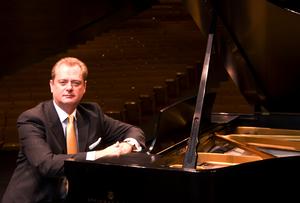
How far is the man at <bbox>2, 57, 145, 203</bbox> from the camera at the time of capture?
1938mm

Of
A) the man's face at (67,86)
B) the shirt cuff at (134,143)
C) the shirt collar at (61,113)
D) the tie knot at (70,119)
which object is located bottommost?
the shirt cuff at (134,143)

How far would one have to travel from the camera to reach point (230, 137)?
2.66 m

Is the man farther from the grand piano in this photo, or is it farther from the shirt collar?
the grand piano

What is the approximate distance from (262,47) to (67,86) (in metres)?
1.17

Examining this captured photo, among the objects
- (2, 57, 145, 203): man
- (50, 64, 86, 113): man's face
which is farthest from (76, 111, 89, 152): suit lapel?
(50, 64, 86, 113): man's face

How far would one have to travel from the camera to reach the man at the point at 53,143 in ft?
6.36

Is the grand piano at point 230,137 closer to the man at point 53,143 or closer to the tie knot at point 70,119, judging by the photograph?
the man at point 53,143

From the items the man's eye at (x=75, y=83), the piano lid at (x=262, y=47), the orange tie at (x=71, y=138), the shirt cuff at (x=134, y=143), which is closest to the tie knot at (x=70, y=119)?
the orange tie at (x=71, y=138)

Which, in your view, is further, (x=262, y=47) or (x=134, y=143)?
(x=262, y=47)

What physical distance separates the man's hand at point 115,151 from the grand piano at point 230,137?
0.07m

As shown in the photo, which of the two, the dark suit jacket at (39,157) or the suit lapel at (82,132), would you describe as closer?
the dark suit jacket at (39,157)

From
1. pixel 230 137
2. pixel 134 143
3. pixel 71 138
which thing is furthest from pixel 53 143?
pixel 230 137

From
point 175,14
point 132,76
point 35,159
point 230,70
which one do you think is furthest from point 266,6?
point 175,14

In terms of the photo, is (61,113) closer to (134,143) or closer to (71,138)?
(71,138)
